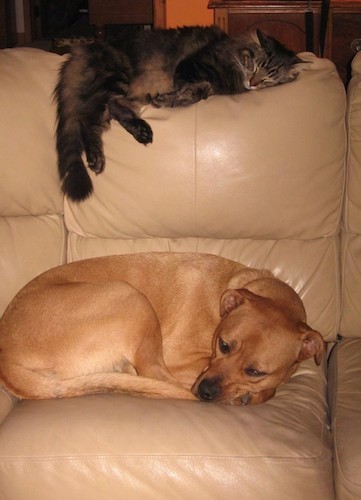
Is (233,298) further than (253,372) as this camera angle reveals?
Yes

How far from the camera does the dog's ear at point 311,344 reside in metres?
2.18

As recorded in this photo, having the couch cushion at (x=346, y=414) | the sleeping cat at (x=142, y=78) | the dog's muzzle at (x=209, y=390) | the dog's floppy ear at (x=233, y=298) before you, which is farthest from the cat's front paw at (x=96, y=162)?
the couch cushion at (x=346, y=414)

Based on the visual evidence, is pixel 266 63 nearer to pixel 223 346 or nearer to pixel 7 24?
pixel 223 346

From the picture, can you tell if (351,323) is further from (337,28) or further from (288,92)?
(337,28)

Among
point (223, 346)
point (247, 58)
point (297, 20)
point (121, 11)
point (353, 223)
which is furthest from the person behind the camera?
point (121, 11)

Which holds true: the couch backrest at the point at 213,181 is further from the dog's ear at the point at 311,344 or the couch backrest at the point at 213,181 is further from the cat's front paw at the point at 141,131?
the dog's ear at the point at 311,344

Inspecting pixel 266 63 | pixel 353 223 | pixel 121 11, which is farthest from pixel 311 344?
pixel 121 11

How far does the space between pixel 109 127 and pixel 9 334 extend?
3.37ft

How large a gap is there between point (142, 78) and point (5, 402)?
65.0 inches

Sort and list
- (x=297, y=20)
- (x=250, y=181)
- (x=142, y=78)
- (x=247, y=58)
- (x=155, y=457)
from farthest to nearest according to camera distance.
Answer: (x=297, y=20), (x=247, y=58), (x=142, y=78), (x=250, y=181), (x=155, y=457)

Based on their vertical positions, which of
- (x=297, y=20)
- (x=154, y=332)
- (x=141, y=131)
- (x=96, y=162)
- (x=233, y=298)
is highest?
(x=297, y=20)

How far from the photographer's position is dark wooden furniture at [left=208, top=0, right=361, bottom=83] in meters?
4.00

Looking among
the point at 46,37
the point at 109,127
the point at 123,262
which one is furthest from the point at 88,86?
the point at 46,37

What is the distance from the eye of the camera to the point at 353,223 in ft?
8.75
